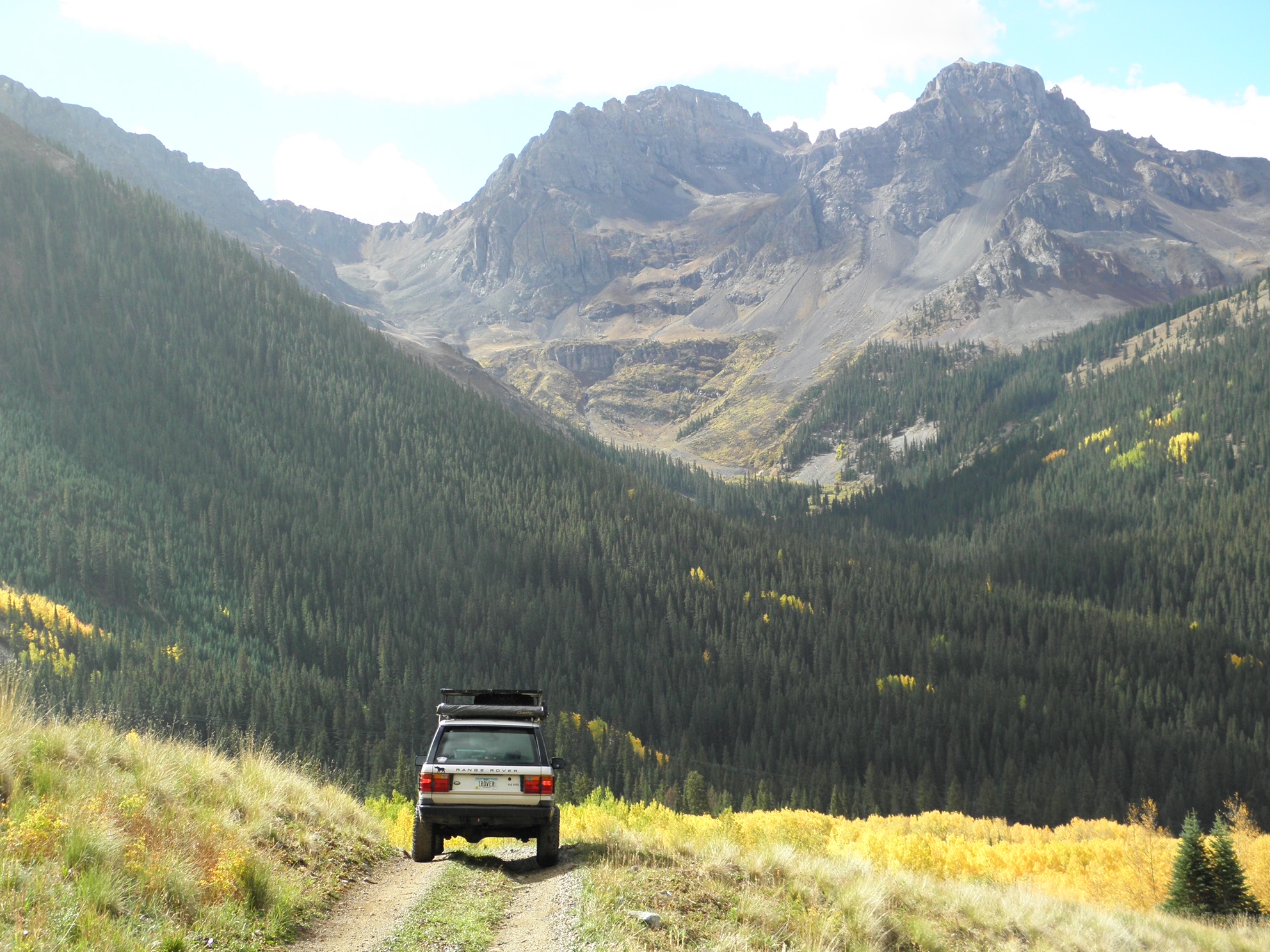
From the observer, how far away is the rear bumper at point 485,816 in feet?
62.8

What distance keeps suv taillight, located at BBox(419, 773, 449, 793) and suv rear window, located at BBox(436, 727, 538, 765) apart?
0.29 meters

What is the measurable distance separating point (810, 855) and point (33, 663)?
118081 mm

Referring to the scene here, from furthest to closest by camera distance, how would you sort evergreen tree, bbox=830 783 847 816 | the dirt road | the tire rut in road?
evergreen tree, bbox=830 783 847 816 → the tire rut in road → the dirt road

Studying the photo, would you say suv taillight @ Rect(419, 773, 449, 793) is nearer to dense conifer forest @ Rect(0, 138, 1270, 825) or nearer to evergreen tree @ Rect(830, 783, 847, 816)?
dense conifer forest @ Rect(0, 138, 1270, 825)

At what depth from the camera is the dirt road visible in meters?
13.0

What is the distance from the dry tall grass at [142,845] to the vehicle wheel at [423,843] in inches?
48.0

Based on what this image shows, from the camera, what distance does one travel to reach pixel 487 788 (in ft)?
63.2

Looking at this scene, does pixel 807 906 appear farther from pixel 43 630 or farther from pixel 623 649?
pixel 623 649

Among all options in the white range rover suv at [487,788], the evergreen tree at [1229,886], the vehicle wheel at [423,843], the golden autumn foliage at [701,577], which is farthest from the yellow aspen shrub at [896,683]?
the vehicle wheel at [423,843]

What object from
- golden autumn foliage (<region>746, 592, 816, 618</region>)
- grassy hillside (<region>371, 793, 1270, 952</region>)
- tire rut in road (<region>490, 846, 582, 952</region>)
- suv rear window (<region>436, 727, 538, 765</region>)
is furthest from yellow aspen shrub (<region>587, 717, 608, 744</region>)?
tire rut in road (<region>490, 846, 582, 952</region>)

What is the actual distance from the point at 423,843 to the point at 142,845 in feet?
26.6

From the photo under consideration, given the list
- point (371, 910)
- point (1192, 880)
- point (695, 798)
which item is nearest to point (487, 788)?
point (371, 910)

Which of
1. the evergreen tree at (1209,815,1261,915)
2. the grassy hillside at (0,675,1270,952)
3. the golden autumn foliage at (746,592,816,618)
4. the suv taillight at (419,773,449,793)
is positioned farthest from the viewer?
the golden autumn foliage at (746,592,816,618)

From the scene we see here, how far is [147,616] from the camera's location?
15362 cm
